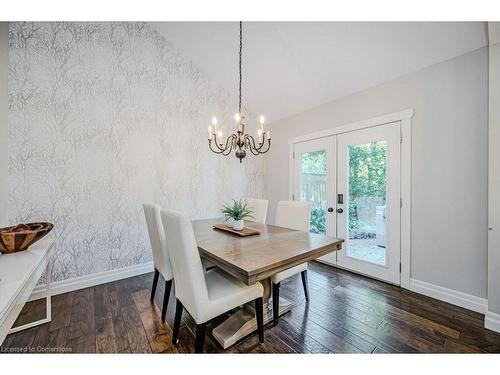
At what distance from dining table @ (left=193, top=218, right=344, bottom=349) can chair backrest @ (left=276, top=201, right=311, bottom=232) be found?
31 centimetres

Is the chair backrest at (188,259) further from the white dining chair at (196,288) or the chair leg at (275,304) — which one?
the chair leg at (275,304)

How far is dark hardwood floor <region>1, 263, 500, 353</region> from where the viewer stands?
158cm

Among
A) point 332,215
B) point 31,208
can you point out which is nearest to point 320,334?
point 332,215

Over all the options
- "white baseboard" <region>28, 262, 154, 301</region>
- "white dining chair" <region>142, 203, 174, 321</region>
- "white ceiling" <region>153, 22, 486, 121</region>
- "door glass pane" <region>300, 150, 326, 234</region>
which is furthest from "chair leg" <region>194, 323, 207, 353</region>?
"white ceiling" <region>153, 22, 486, 121</region>

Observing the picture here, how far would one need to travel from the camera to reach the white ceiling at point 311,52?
6.85ft

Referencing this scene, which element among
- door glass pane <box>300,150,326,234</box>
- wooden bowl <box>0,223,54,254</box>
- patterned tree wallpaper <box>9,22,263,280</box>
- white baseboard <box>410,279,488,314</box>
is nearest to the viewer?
wooden bowl <box>0,223,54,254</box>

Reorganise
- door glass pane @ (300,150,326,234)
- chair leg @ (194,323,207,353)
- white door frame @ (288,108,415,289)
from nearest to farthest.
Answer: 1. chair leg @ (194,323,207,353)
2. white door frame @ (288,108,415,289)
3. door glass pane @ (300,150,326,234)

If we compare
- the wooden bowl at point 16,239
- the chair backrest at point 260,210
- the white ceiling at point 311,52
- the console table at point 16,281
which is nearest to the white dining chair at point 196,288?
the console table at point 16,281

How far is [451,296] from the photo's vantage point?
2.13 m

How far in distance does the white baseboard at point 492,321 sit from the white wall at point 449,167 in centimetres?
27

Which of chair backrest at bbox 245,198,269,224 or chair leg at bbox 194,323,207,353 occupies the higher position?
chair backrest at bbox 245,198,269,224

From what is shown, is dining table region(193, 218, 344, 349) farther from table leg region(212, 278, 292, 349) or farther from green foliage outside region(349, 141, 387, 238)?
green foliage outside region(349, 141, 387, 238)

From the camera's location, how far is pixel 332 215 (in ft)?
10.4
